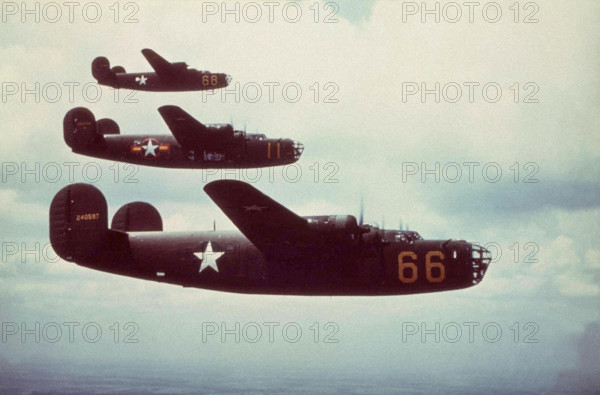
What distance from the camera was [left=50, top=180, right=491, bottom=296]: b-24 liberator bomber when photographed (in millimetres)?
14867

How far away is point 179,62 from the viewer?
88.4 feet

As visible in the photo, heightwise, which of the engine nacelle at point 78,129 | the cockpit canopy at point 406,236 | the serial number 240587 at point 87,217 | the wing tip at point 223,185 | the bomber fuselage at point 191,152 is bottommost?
the cockpit canopy at point 406,236

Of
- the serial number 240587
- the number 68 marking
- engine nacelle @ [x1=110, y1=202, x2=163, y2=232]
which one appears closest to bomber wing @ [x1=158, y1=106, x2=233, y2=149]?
engine nacelle @ [x1=110, y1=202, x2=163, y2=232]

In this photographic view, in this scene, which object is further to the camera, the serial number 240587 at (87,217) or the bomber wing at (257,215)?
the serial number 240587 at (87,217)

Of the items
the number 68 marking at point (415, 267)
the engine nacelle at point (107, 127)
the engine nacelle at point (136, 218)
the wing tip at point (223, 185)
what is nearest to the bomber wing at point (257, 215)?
the wing tip at point (223, 185)

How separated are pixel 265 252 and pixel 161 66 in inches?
510

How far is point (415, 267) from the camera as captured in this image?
15.4m

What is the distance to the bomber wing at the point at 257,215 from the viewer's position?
14.3 meters

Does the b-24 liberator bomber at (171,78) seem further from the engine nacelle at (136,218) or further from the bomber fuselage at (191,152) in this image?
the engine nacelle at (136,218)

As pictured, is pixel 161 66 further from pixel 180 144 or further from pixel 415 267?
pixel 415 267

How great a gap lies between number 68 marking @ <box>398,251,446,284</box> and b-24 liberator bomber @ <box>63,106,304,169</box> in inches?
335

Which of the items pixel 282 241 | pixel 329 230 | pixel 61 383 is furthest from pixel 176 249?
pixel 61 383

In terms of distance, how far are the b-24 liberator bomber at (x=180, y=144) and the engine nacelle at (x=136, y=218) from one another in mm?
2904

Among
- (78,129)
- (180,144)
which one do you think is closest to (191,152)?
(180,144)
